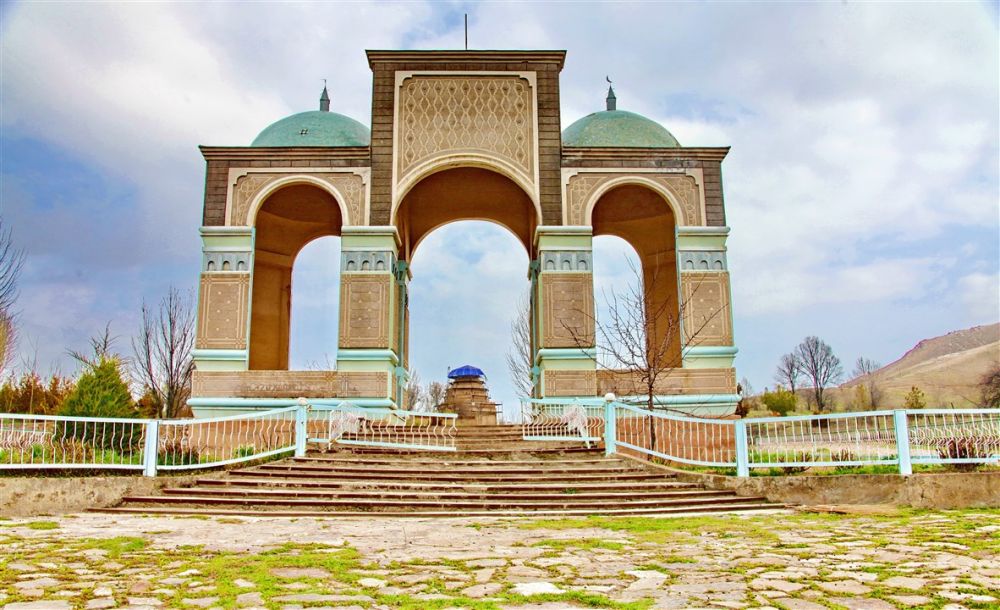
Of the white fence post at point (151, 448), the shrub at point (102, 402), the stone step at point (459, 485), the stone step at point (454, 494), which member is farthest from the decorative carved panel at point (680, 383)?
the white fence post at point (151, 448)

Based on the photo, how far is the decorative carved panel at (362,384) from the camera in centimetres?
1656

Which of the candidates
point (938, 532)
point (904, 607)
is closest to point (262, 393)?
point (938, 532)

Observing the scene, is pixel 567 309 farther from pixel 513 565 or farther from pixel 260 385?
pixel 513 565

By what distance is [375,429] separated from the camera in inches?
602

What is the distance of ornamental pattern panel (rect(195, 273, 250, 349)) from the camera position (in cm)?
1673

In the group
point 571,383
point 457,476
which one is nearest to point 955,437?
point 457,476

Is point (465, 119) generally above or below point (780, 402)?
above

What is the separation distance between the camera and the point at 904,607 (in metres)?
3.73

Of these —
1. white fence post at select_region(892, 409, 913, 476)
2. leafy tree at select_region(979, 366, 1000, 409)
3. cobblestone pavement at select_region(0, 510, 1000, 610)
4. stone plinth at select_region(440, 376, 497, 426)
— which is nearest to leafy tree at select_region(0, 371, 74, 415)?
stone plinth at select_region(440, 376, 497, 426)

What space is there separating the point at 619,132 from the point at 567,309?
197 inches

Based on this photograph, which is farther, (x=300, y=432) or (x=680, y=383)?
(x=680, y=383)

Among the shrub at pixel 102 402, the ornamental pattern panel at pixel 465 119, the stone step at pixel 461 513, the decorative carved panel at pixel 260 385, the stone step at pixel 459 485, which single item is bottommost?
the stone step at pixel 461 513

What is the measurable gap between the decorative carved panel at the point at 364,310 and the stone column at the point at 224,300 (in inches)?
82.8

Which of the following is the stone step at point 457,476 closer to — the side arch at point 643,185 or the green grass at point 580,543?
the green grass at point 580,543
